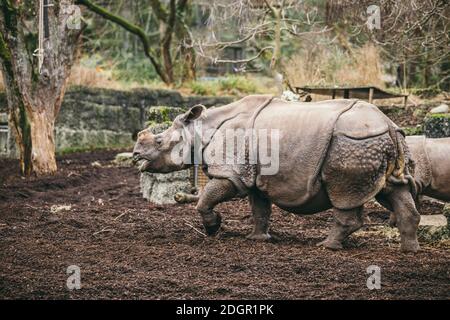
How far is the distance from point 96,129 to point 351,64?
6.20 meters

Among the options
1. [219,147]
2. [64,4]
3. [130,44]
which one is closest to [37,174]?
[64,4]

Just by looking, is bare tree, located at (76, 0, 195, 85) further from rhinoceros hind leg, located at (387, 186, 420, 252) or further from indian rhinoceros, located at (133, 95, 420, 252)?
rhinoceros hind leg, located at (387, 186, 420, 252)

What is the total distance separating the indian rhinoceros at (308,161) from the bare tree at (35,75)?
5.65 m

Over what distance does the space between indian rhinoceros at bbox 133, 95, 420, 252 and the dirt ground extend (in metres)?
0.39

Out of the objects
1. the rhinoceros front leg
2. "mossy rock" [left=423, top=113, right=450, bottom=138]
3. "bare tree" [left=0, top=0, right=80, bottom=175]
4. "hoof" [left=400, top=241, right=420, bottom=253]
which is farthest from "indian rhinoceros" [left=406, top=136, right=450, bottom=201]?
"bare tree" [left=0, top=0, right=80, bottom=175]

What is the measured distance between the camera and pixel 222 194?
8.04 m

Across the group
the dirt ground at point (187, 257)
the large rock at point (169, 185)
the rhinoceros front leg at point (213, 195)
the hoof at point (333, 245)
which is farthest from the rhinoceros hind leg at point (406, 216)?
the large rock at point (169, 185)

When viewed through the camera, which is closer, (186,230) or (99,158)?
(186,230)

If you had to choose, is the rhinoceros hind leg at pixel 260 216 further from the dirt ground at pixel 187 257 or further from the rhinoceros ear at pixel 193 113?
the rhinoceros ear at pixel 193 113

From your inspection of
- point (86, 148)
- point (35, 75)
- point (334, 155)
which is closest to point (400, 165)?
point (334, 155)

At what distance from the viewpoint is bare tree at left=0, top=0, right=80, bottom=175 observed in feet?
43.5

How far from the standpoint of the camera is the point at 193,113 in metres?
8.45
